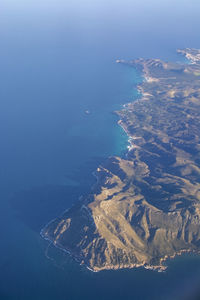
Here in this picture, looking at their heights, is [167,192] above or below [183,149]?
below

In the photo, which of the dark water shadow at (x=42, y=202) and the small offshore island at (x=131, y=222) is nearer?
the small offshore island at (x=131, y=222)

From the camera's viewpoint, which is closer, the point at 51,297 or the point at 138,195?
the point at 51,297

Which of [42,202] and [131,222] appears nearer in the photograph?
[131,222]

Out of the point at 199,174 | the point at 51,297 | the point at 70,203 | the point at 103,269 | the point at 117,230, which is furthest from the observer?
the point at 199,174

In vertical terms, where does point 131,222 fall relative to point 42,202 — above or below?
below

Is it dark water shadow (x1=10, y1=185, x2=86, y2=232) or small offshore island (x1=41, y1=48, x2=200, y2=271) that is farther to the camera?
dark water shadow (x1=10, y1=185, x2=86, y2=232)

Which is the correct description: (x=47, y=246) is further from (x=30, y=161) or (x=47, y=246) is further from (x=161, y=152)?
(x=161, y=152)

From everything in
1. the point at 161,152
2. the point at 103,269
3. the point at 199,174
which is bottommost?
the point at 103,269

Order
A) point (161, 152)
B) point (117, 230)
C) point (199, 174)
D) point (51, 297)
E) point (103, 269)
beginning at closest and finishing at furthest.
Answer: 1. point (51, 297)
2. point (103, 269)
3. point (117, 230)
4. point (199, 174)
5. point (161, 152)

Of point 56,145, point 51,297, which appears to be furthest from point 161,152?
point 51,297
